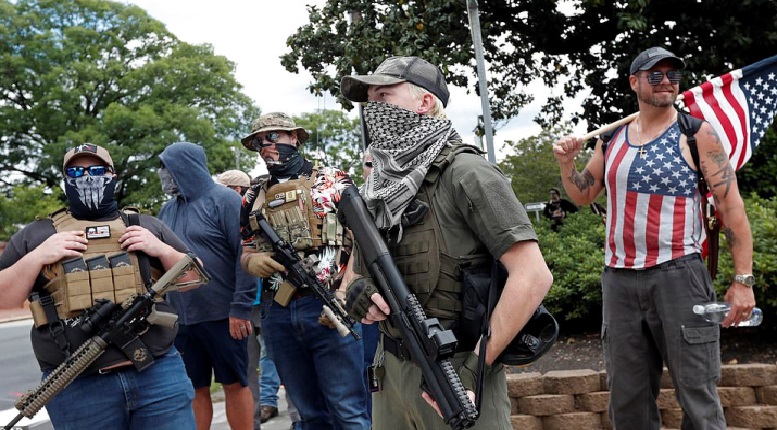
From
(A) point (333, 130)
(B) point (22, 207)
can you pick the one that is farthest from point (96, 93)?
(A) point (333, 130)

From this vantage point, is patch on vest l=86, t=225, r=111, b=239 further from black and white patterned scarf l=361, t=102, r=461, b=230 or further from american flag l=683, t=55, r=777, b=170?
american flag l=683, t=55, r=777, b=170

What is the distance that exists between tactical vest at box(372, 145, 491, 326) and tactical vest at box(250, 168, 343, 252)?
1.87 m

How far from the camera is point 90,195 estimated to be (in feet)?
10.9

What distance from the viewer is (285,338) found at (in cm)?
423

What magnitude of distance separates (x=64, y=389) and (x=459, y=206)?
205cm

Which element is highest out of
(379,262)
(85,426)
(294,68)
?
(294,68)

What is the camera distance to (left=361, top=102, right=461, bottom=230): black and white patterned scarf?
234cm

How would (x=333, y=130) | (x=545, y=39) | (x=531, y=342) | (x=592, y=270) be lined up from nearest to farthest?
(x=531, y=342), (x=592, y=270), (x=545, y=39), (x=333, y=130)

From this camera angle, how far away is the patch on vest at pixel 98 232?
327cm

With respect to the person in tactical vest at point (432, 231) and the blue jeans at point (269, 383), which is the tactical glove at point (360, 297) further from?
the blue jeans at point (269, 383)

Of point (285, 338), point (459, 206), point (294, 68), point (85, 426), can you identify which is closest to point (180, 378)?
point (85, 426)

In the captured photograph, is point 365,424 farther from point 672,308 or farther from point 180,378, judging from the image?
point 672,308

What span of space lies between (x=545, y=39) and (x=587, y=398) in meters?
8.12

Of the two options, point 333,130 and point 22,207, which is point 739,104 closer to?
point 22,207
